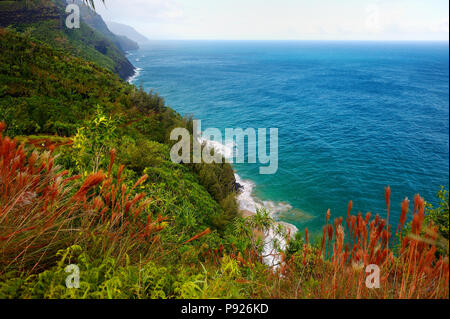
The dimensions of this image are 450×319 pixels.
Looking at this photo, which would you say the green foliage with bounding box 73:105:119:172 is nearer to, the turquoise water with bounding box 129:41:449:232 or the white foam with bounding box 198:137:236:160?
the turquoise water with bounding box 129:41:449:232

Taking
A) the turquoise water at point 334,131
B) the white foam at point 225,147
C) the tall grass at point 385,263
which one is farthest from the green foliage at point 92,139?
the white foam at point 225,147

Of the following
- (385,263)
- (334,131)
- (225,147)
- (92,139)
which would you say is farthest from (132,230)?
(334,131)

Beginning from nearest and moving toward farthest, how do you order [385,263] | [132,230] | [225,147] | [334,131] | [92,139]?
1. [385,263]
2. [132,230]
3. [92,139]
4. [225,147]
5. [334,131]

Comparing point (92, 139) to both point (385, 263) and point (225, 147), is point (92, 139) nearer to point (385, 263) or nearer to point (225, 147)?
A: point (385, 263)

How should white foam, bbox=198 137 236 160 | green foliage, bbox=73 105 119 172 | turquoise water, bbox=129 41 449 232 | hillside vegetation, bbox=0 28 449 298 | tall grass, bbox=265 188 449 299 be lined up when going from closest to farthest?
tall grass, bbox=265 188 449 299, hillside vegetation, bbox=0 28 449 298, green foliage, bbox=73 105 119 172, turquoise water, bbox=129 41 449 232, white foam, bbox=198 137 236 160

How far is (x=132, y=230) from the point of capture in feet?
9.16

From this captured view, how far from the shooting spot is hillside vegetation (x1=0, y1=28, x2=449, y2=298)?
1827mm

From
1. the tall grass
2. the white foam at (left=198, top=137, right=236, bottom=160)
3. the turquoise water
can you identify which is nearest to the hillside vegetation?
the tall grass

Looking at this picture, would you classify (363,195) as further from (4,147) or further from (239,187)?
(4,147)

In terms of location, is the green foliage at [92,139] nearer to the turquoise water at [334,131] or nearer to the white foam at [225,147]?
the turquoise water at [334,131]

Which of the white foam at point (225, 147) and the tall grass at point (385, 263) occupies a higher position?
the tall grass at point (385, 263)

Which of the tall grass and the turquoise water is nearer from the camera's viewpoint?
the tall grass

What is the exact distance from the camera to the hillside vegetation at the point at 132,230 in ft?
5.99
